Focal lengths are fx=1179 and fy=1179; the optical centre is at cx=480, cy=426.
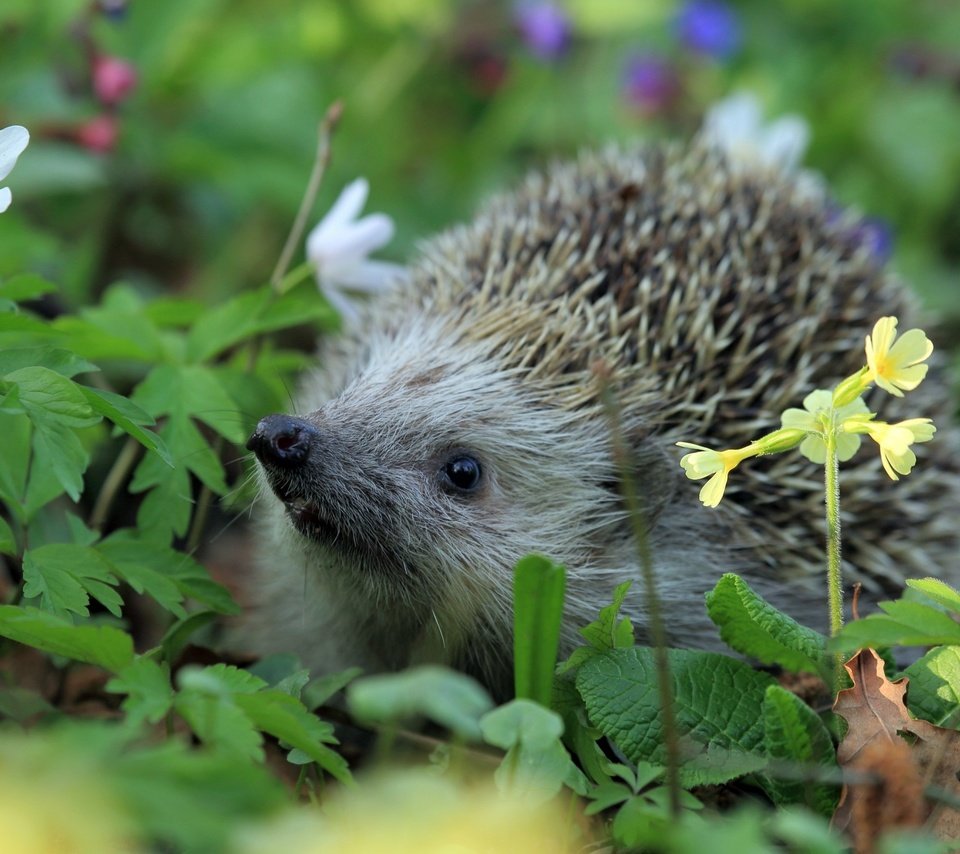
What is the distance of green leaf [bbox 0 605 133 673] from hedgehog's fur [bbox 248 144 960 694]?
1.55ft

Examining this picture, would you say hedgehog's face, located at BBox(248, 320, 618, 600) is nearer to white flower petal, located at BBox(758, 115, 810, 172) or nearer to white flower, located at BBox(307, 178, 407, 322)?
white flower, located at BBox(307, 178, 407, 322)

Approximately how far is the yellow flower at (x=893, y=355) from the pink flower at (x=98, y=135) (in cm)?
220

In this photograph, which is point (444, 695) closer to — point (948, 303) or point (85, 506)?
point (85, 506)

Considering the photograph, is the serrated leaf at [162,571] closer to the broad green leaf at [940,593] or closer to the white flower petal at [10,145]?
the white flower petal at [10,145]

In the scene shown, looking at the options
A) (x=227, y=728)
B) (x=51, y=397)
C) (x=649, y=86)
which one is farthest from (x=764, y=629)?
(x=649, y=86)

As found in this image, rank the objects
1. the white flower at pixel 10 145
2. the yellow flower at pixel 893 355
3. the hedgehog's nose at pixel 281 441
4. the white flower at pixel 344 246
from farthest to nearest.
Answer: the white flower at pixel 344 246, the hedgehog's nose at pixel 281 441, the white flower at pixel 10 145, the yellow flower at pixel 893 355

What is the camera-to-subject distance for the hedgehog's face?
197 centimetres

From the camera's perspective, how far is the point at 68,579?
65.7 inches

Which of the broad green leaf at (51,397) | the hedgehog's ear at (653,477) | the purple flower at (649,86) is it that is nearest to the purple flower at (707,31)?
the purple flower at (649,86)

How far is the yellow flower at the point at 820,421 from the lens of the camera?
1613 mm

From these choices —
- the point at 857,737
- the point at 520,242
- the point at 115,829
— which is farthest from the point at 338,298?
the point at 115,829

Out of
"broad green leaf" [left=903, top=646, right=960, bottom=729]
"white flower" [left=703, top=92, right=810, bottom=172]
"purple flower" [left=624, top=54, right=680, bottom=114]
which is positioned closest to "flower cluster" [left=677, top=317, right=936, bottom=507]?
"broad green leaf" [left=903, top=646, right=960, bottom=729]

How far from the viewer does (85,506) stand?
253 cm

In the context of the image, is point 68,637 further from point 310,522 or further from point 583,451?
point 583,451
